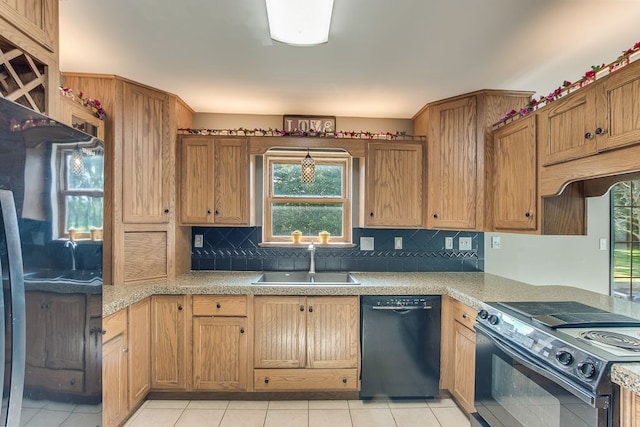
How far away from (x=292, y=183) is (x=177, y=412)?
2.05 metres

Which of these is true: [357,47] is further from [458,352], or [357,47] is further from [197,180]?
[458,352]

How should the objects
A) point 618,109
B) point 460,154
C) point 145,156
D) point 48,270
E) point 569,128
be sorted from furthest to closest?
point 460,154
point 145,156
point 569,128
point 618,109
point 48,270

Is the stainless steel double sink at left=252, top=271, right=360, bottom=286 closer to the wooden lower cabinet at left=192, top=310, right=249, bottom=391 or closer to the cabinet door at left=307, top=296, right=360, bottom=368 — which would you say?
the cabinet door at left=307, top=296, right=360, bottom=368

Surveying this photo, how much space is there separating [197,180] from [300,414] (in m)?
1.95

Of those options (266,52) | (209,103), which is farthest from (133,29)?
(209,103)

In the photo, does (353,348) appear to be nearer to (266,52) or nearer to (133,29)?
(266,52)

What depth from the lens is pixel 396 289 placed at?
227cm

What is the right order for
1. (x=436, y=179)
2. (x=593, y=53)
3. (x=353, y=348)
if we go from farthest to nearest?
(x=436, y=179) → (x=353, y=348) → (x=593, y=53)

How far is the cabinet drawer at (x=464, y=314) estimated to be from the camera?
1996 mm

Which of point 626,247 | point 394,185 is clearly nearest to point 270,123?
point 394,185

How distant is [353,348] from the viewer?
229 centimetres

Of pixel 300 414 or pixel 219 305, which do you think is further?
pixel 219 305

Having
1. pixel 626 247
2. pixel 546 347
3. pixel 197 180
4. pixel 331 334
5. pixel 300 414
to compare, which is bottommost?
pixel 300 414

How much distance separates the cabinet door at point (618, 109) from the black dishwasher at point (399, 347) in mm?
1422
